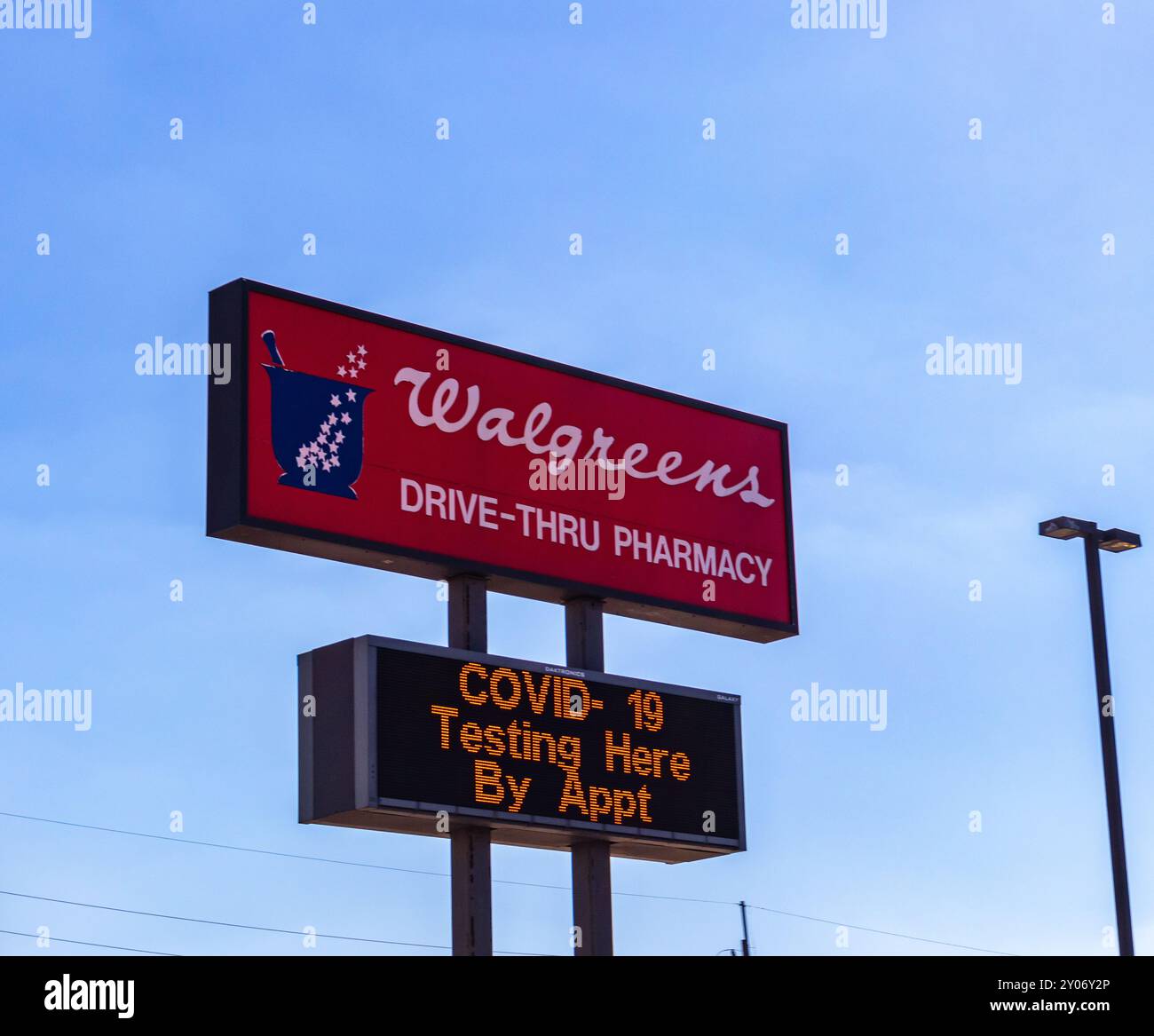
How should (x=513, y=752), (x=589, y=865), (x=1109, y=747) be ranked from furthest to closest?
(x=1109, y=747) < (x=589, y=865) < (x=513, y=752)

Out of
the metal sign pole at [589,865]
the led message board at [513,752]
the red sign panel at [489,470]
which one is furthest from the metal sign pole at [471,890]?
the red sign panel at [489,470]

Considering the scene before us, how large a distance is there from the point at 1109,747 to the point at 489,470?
29.4 feet

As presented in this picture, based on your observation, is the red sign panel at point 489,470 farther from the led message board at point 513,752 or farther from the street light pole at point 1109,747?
the street light pole at point 1109,747

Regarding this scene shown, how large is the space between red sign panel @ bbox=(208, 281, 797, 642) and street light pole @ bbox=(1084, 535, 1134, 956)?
436cm

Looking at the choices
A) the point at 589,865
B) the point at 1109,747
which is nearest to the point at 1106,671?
the point at 1109,747

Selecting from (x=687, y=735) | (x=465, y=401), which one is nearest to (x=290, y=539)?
(x=465, y=401)

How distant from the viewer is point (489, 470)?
22.8m

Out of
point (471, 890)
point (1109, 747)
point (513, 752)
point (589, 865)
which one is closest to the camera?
point (513, 752)

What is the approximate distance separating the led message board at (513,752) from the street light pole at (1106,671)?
5406mm

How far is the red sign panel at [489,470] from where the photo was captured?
826 inches

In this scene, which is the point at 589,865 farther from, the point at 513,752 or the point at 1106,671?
the point at 1106,671
